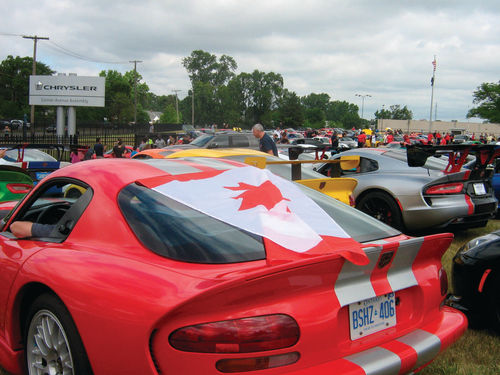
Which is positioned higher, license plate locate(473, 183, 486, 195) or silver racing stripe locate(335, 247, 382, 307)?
license plate locate(473, 183, 486, 195)

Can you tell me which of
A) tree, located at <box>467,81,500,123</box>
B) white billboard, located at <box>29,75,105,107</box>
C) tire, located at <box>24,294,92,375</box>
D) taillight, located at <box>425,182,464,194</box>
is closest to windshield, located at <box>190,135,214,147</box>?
taillight, located at <box>425,182,464,194</box>

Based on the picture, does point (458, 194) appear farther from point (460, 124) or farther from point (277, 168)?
point (460, 124)

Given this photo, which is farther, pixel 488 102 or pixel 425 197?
pixel 488 102

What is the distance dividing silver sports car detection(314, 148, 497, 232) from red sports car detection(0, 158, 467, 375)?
4113 mm

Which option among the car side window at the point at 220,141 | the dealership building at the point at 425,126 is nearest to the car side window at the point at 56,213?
the car side window at the point at 220,141

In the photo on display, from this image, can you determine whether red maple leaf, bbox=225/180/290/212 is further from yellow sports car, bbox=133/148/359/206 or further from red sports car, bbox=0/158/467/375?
yellow sports car, bbox=133/148/359/206

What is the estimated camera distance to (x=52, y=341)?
232 centimetres

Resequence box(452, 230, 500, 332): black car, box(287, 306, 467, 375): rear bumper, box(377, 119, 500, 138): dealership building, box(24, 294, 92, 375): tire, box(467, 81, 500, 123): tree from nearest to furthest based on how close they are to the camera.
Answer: box(287, 306, 467, 375): rear bumper, box(24, 294, 92, 375): tire, box(452, 230, 500, 332): black car, box(467, 81, 500, 123): tree, box(377, 119, 500, 138): dealership building

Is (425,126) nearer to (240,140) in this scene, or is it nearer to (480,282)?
(240,140)

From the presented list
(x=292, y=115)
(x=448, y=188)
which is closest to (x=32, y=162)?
(x=448, y=188)

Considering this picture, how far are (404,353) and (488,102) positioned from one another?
76133mm

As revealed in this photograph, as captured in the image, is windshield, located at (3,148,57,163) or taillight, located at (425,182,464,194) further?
windshield, located at (3,148,57,163)

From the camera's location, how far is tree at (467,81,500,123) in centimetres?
6632

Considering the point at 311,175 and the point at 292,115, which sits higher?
the point at 292,115
